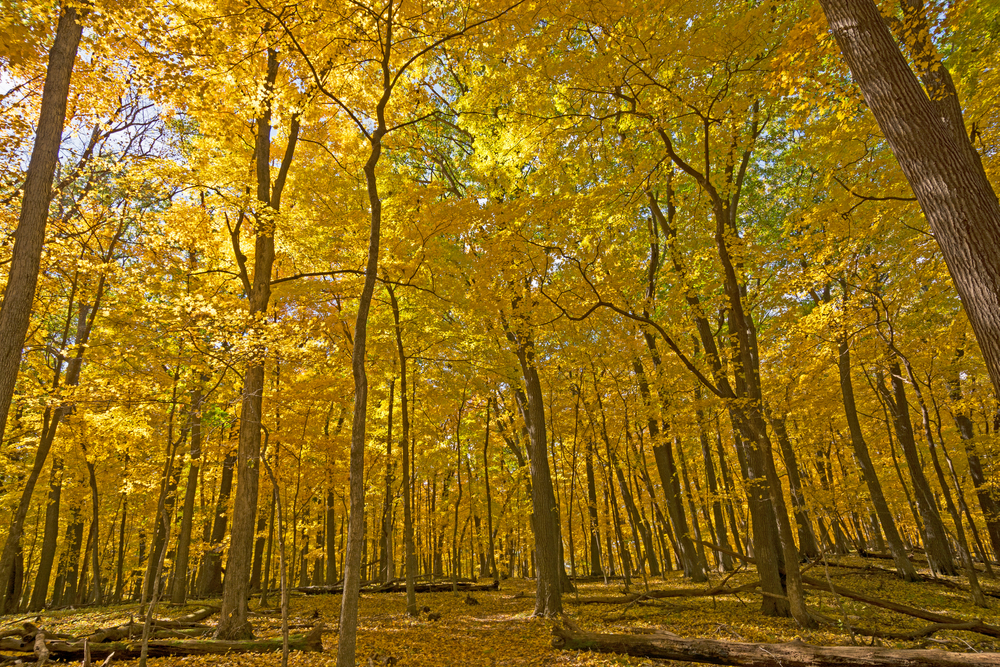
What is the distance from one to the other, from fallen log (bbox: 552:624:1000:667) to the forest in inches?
1.6

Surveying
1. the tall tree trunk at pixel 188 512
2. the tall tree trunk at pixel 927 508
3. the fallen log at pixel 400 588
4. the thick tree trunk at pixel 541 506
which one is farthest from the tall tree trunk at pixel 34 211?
the tall tree trunk at pixel 927 508

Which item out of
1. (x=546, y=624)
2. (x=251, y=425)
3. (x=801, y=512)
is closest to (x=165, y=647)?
(x=251, y=425)

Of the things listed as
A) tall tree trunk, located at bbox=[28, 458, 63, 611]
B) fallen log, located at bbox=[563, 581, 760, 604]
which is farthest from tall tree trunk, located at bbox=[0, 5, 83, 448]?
tall tree trunk, located at bbox=[28, 458, 63, 611]

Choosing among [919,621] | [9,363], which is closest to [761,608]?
[919,621]

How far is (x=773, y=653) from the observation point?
4.84 m

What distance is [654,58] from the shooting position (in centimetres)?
681

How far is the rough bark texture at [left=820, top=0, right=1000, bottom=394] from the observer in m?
3.72

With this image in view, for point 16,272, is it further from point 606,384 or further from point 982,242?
point 606,384

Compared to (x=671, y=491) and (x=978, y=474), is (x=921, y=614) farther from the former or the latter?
(x=978, y=474)

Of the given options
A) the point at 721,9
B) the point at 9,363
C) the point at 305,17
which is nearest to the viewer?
the point at 9,363

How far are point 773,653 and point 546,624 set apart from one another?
457cm

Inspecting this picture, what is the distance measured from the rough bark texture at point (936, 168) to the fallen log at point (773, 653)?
2510 millimetres

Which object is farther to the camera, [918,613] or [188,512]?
[188,512]

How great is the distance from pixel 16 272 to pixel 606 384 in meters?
12.3
